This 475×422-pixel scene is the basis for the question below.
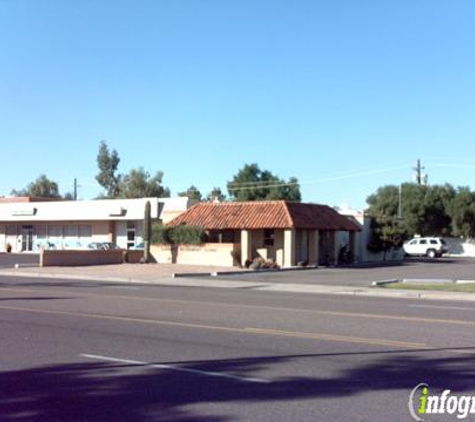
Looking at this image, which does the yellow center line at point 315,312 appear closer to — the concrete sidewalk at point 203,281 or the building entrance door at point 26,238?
the concrete sidewalk at point 203,281

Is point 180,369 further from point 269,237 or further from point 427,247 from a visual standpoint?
point 427,247

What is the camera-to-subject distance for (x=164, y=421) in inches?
270

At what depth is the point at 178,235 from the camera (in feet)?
152

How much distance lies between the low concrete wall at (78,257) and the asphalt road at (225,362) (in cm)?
2574

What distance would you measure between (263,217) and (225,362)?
34.7 meters

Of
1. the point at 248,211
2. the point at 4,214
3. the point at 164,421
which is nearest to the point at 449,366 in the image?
the point at 164,421

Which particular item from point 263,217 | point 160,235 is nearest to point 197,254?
point 160,235

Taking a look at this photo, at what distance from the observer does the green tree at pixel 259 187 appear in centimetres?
9300

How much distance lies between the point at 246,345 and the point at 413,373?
10.1 feet

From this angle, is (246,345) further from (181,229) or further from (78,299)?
(181,229)

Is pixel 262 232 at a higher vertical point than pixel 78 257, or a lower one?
higher

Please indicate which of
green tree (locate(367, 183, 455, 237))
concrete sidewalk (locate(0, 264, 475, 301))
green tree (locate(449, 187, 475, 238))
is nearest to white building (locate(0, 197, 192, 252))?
concrete sidewalk (locate(0, 264, 475, 301))

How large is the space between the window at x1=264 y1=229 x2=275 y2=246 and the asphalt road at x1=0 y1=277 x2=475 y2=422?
27.2 m

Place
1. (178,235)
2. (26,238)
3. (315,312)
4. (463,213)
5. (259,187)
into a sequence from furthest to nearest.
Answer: (259,187), (463,213), (26,238), (178,235), (315,312)
